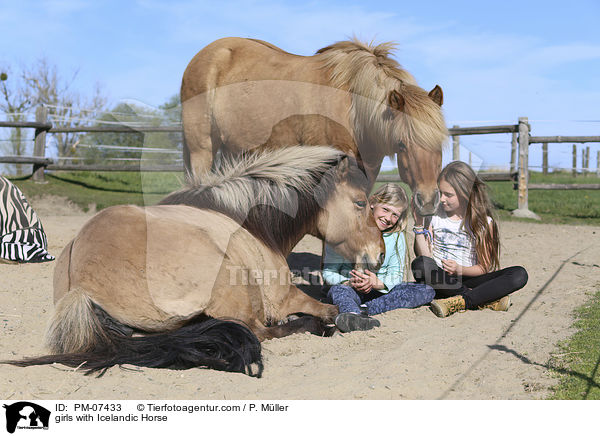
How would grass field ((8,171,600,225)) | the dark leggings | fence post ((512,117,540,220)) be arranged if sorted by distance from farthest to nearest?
1. grass field ((8,171,600,225))
2. fence post ((512,117,540,220))
3. the dark leggings

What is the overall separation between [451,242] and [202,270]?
7.81 feet

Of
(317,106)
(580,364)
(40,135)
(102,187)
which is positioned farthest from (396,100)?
(40,135)

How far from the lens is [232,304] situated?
11.0ft

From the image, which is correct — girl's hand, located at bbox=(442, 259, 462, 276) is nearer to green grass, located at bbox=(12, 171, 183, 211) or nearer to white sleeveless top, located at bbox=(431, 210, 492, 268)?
white sleeveless top, located at bbox=(431, 210, 492, 268)

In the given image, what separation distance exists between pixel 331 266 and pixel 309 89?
5.70 ft

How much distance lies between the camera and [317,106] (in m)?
5.05

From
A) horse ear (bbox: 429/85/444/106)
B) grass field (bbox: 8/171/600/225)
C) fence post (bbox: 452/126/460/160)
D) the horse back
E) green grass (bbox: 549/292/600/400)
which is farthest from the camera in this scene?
fence post (bbox: 452/126/460/160)

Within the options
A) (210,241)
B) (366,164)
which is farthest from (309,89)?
(210,241)

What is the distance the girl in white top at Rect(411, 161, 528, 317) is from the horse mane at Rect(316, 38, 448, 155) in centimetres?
38

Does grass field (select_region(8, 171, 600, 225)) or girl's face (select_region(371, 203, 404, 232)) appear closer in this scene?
girl's face (select_region(371, 203, 404, 232))

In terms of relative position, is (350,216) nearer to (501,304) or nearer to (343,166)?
(343,166)

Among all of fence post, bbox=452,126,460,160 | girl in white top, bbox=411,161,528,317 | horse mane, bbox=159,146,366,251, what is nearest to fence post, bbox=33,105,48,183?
fence post, bbox=452,126,460,160

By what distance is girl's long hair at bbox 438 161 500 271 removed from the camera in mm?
4547

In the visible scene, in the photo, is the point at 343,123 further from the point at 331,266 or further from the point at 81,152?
the point at 81,152
